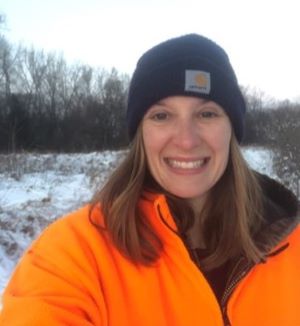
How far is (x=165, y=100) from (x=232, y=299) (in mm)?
772

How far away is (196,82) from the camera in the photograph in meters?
1.93

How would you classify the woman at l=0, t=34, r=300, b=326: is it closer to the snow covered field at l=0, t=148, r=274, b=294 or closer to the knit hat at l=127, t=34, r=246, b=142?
the knit hat at l=127, t=34, r=246, b=142

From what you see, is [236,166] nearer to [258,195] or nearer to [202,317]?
[258,195]

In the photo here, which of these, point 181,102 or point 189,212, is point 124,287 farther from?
point 181,102

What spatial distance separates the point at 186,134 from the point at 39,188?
34.9 feet

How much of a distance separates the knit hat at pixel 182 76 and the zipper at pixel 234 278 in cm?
57

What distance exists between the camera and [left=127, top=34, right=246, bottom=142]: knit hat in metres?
1.92

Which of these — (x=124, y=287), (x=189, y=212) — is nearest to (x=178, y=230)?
(x=189, y=212)

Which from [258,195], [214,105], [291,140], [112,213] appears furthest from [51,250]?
[291,140]

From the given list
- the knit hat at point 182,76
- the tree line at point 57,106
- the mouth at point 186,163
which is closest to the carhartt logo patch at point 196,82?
the knit hat at point 182,76

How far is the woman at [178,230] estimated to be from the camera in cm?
164

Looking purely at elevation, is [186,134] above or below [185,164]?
above

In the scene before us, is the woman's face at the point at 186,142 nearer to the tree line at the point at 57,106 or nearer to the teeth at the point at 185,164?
the teeth at the point at 185,164

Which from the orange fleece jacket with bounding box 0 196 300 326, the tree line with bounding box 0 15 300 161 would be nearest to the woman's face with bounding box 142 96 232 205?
the orange fleece jacket with bounding box 0 196 300 326
